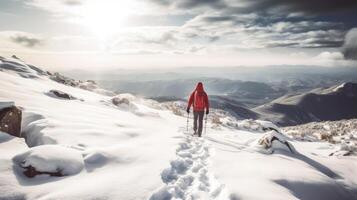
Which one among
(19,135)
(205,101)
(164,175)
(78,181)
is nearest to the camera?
(78,181)

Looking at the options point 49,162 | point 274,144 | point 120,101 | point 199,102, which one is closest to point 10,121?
point 49,162

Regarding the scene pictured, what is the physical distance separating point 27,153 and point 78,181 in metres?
1.65

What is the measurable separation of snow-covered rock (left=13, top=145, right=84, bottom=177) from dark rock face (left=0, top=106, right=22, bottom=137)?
9.89 feet

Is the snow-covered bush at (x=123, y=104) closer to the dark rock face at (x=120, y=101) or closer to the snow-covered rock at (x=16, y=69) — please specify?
the dark rock face at (x=120, y=101)

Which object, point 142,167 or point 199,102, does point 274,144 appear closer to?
point 199,102

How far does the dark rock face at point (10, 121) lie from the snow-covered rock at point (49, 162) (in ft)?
9.89

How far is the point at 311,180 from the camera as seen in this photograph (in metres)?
9.03

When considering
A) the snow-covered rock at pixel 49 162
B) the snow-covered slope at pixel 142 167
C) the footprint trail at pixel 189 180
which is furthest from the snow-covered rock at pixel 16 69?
the snow-covered rock at pixel 49 162

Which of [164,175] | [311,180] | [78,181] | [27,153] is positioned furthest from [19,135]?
[311,180]

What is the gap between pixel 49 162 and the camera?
700 cm

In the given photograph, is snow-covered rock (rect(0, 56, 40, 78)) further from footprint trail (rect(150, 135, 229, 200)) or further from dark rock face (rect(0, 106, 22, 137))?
footprint trail (rect(150, 135, 229, 200))

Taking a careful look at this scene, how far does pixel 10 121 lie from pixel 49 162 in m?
3.85

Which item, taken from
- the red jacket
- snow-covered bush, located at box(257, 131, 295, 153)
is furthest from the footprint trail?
the red jacket

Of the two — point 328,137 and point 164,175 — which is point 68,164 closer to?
point 164,175
